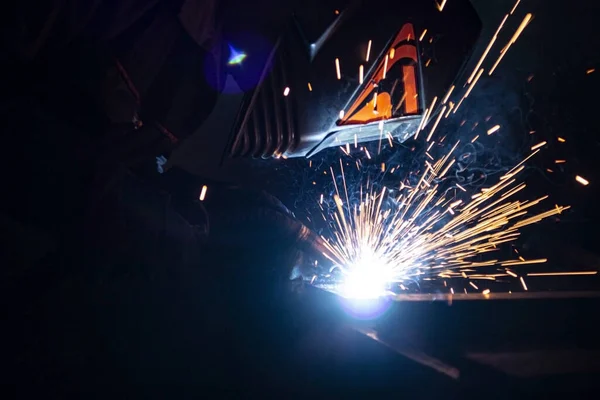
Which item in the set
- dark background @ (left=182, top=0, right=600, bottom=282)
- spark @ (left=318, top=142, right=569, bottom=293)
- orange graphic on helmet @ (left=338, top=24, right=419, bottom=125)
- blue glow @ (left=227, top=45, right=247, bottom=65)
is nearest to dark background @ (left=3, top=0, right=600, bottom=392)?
dark background @ (left=182, top=0, right=600, bottom=282)

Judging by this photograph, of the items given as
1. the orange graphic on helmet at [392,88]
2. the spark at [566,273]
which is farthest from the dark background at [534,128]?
the orange graphic on helmet at [392,88]

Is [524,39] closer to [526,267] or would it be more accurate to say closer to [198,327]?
[526,267]

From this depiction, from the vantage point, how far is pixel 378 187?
3.61 metres

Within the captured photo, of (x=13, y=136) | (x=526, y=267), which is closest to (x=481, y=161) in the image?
(x=526, y=267)

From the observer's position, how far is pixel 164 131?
1.85 meters

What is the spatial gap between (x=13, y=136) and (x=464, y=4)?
1.93 metres

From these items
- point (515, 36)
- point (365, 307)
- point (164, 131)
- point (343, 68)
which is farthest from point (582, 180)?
point (164, 131)

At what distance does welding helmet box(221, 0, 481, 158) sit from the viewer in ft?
6.12

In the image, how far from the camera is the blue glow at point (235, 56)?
1.82m

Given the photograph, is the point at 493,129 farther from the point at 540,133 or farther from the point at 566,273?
the point at 566,273

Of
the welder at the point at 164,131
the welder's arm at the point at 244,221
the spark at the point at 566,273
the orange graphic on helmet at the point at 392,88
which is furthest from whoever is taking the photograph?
the spark at the point at 566,273

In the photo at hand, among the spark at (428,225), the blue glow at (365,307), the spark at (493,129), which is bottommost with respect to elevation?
the blue glow at (365,307)

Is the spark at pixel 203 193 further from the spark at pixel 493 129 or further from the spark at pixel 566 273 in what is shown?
the spark at pixel 493 129

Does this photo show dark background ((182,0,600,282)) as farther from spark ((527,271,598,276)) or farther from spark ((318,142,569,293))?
spark ((527,271,598,276))
